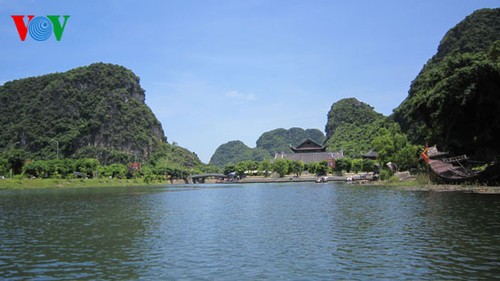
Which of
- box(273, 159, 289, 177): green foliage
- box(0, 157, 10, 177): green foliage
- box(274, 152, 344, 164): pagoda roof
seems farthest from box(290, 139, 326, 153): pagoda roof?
box(0, 157, 10, 177): green foliage

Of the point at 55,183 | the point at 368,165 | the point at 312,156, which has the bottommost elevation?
the point at 55,183

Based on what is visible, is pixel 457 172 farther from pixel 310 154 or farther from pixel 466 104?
pixel 310 154

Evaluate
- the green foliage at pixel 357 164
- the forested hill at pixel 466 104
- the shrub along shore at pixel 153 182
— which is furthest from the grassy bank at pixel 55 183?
the forested hill at pixel 466 104

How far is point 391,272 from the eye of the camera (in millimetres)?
13445

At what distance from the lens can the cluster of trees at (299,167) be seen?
124750 mm

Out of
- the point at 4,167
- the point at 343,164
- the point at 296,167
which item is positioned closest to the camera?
the point at 4,167

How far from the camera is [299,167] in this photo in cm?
14400

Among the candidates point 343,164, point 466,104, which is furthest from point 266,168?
point 466,104

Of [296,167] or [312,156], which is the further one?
[312,156]

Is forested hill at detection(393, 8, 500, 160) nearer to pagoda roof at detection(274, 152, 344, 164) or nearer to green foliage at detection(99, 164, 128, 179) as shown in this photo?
green foliage at detection(99, 164, 128, 179)

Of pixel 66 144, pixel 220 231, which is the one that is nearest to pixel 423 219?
pixel 220 231

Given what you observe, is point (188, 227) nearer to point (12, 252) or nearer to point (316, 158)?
point (12, 252)

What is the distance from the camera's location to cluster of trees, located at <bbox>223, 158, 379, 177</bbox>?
409 feet

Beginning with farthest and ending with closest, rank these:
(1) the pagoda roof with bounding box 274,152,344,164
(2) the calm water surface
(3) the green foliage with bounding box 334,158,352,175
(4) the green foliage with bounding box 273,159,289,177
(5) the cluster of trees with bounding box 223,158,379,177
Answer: (1) the pagoda roof with bounding box 274,152,344,164
(4) the green foliage with bounding box 273,159,289,177
(3) the green foliage with bounding box 334,158,352,175
(5) the cluster of trees with bounding box 223,158,379,177
(2) the calm water surface
